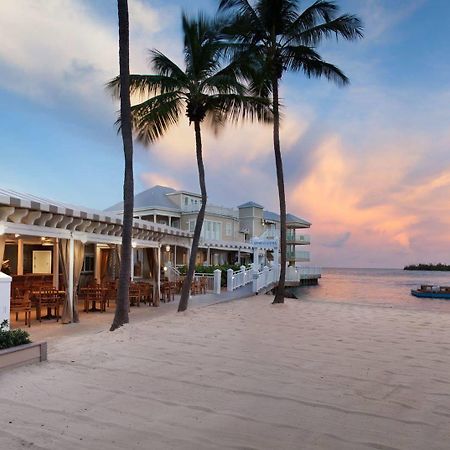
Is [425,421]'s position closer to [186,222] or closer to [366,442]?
[366,442]

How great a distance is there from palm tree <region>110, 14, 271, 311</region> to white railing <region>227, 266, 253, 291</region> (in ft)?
27.3

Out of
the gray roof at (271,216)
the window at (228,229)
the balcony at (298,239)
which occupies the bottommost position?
the balcony at (298,239)

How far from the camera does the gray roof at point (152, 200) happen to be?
113 feet

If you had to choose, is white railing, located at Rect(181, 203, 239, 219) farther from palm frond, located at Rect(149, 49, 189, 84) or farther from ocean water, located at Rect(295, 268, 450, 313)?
palm frond, located at Rect(149, 49, 189, 84)

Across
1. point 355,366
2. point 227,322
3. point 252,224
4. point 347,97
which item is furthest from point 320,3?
point 252,224

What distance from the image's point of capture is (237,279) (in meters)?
23.4

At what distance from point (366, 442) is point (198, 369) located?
299 centimetres

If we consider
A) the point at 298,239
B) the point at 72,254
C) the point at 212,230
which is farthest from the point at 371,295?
the point at 72,254

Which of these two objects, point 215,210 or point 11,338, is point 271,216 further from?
point 11,338

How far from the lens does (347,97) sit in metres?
18.6

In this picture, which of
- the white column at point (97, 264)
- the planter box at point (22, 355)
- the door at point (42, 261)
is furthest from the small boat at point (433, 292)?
the planter box at point (22, 355)

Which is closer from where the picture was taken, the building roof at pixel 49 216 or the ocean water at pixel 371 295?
the building roof at pixel 49 216

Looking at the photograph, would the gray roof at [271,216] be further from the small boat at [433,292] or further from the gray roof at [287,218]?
the small boat at [433,292]

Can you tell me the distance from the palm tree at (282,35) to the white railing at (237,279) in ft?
20.1
